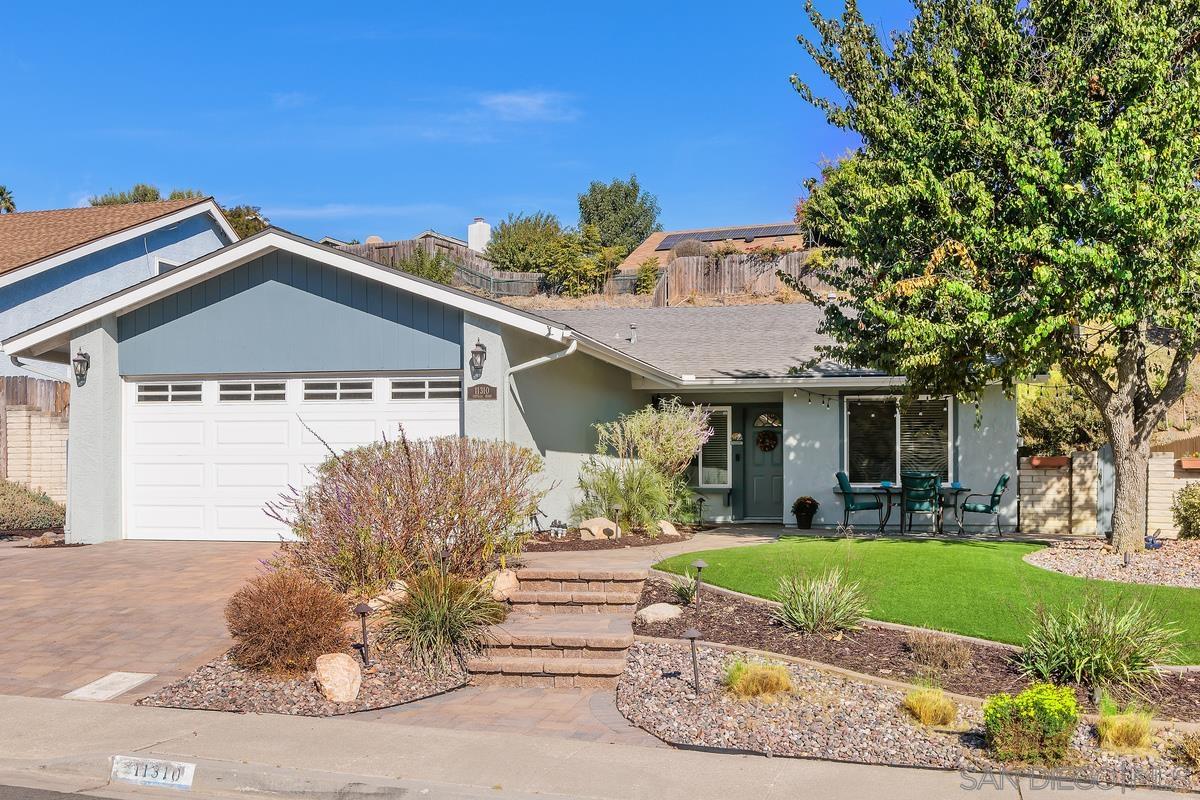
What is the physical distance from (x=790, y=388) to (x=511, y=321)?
625cm

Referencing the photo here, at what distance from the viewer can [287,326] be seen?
14.5 meters

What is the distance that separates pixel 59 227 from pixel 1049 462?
21.0 m

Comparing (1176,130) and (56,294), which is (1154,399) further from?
(56,294)

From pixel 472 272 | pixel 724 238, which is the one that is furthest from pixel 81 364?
pixel 724 238

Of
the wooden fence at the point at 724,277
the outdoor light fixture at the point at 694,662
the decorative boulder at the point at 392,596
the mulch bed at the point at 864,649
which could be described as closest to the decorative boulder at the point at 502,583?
the decorative boulder at the point at 392,596

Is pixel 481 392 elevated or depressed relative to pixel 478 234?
depressed

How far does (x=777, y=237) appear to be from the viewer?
156 ft

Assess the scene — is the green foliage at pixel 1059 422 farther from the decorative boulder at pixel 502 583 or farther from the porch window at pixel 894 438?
the decorative boulder at pixel 502 583

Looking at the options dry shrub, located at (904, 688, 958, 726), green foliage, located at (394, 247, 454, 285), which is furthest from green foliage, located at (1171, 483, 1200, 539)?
green foliage, located at (394, 247, 454, 285)

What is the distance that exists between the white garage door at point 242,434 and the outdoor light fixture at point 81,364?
0.66 metres

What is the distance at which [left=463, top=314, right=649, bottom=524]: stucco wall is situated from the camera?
1336 centimetres

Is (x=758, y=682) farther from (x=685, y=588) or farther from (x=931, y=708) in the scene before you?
(x=685, y=588)

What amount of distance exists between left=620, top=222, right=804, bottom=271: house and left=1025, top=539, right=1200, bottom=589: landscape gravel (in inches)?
1256

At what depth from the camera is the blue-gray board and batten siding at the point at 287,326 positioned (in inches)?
551
